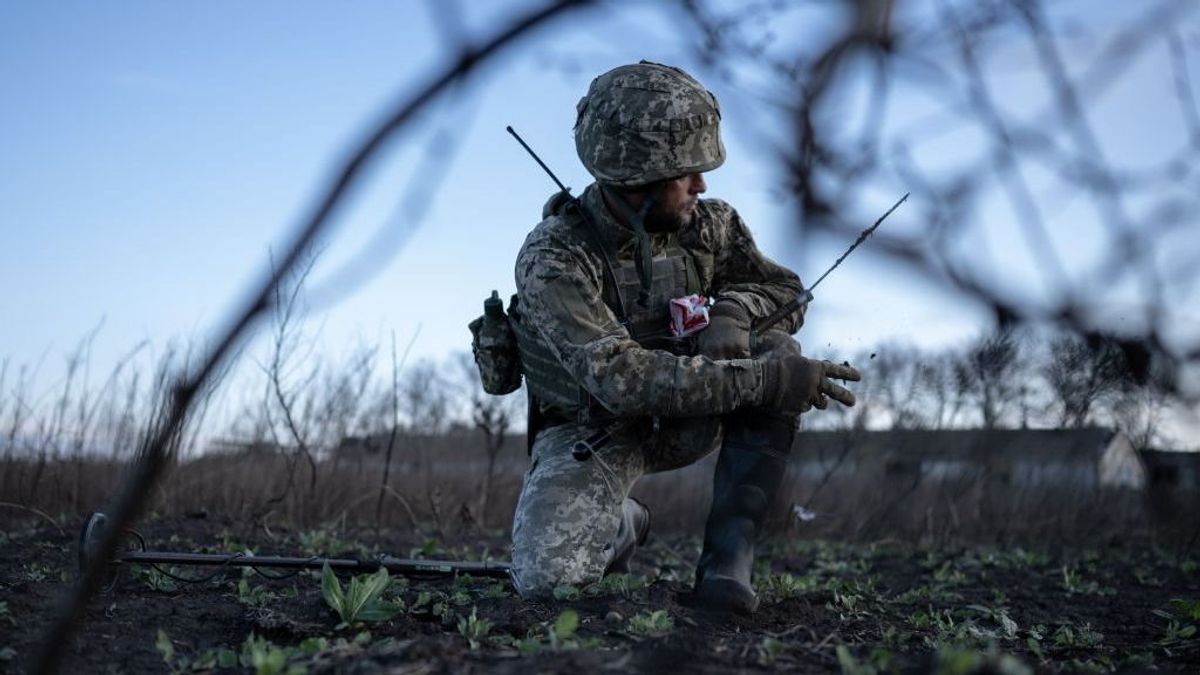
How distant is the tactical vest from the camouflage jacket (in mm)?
45

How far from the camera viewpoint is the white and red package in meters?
4.02

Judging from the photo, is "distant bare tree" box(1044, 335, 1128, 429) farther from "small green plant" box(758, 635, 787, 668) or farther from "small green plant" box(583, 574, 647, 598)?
"small green plant" box(583, 574, 647, 598)

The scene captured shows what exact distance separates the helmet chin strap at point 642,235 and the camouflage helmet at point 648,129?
6 centimetres

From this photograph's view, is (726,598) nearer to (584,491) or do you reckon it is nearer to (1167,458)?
(584,491)

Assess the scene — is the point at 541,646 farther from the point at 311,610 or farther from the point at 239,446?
the point at 239,446

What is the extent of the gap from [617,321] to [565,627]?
1573 mm

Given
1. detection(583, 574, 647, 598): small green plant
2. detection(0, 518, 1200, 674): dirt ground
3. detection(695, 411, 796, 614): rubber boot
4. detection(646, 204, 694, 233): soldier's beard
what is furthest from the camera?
detection(646, 204, 694, 233): soldier's beard

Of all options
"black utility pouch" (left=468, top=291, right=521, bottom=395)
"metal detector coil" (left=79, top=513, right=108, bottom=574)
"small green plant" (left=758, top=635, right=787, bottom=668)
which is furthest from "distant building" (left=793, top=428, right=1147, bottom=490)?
"small green plant" (left=758, top=635, right=787, bottom=668)

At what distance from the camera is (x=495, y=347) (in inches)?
171

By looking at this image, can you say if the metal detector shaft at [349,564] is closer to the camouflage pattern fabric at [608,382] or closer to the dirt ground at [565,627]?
the dirt ground at [565,627]

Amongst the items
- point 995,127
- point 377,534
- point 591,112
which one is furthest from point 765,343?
point 377,534

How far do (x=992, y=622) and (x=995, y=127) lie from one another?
3.18m

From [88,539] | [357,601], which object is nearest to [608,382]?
[357,601]

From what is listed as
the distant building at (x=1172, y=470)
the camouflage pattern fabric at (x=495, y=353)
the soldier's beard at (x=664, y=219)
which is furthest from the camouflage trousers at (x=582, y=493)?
the distant building at (x=1172, y=470)
